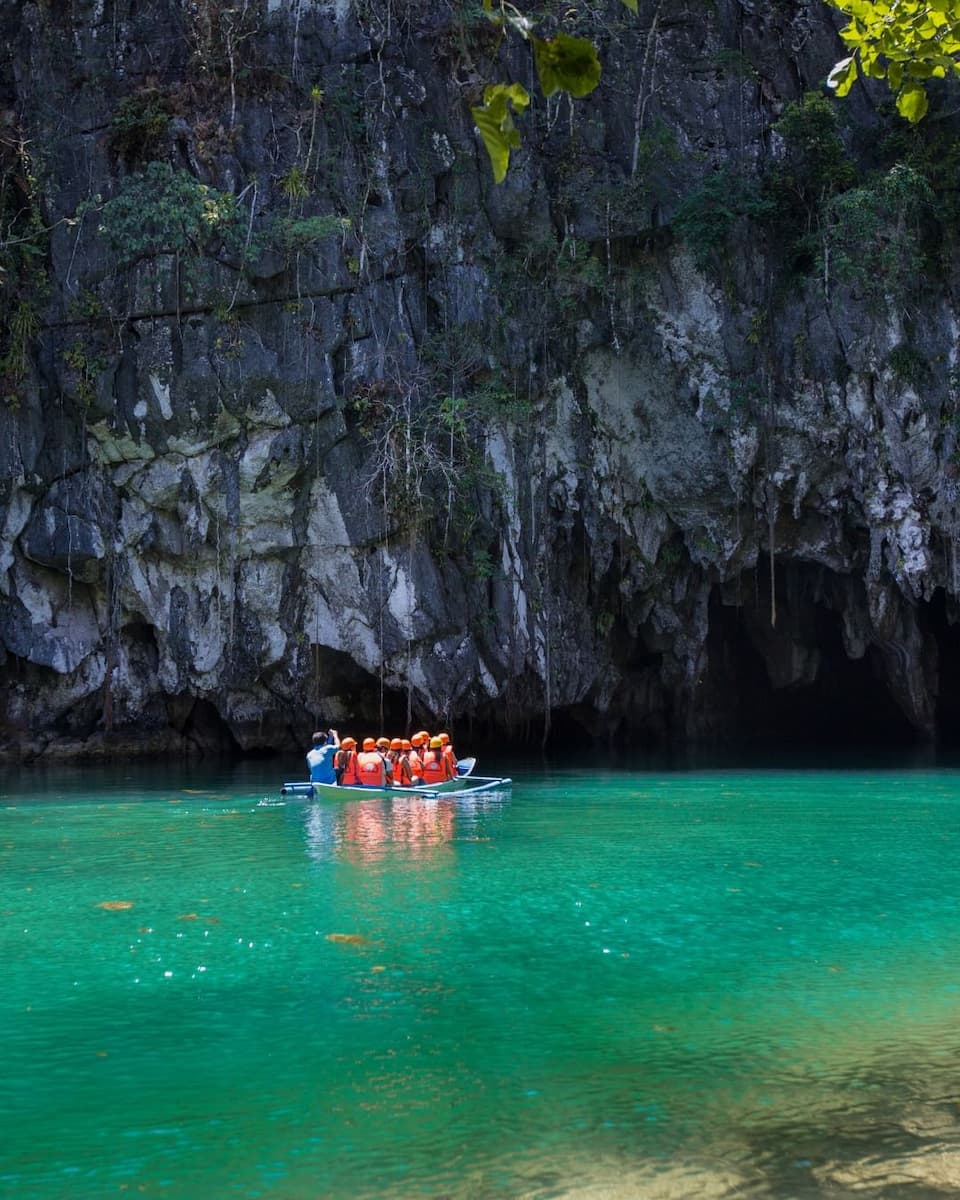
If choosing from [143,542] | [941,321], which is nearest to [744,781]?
[941,321]

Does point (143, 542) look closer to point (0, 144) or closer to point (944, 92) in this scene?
point (0, 144)

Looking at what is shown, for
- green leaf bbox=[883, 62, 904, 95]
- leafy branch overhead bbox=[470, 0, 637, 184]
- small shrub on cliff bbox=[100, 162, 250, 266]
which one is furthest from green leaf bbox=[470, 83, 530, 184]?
small shrub on cliff bbox=[100, 162, 250, 266]

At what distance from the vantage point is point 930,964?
24.5ft

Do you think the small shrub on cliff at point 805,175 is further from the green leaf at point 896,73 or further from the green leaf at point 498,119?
the green leaf at point 498,119

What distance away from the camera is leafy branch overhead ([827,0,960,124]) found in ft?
15.4

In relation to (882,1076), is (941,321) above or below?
above

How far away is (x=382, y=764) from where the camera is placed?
18.2 meters

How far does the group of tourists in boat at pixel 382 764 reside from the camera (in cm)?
1791

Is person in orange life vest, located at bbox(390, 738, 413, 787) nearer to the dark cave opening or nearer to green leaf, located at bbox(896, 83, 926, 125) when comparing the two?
the dark cave opening

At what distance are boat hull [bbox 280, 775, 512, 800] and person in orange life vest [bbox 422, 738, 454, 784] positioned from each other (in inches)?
10.4

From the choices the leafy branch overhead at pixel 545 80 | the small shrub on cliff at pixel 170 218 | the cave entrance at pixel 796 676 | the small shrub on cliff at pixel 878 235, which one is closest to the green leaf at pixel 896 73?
the leafy branch overhead at pixel 545 80

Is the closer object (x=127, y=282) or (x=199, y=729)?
(x=127, y=282)

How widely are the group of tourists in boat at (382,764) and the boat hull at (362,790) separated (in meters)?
0.23

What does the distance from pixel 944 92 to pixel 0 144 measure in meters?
16.0
